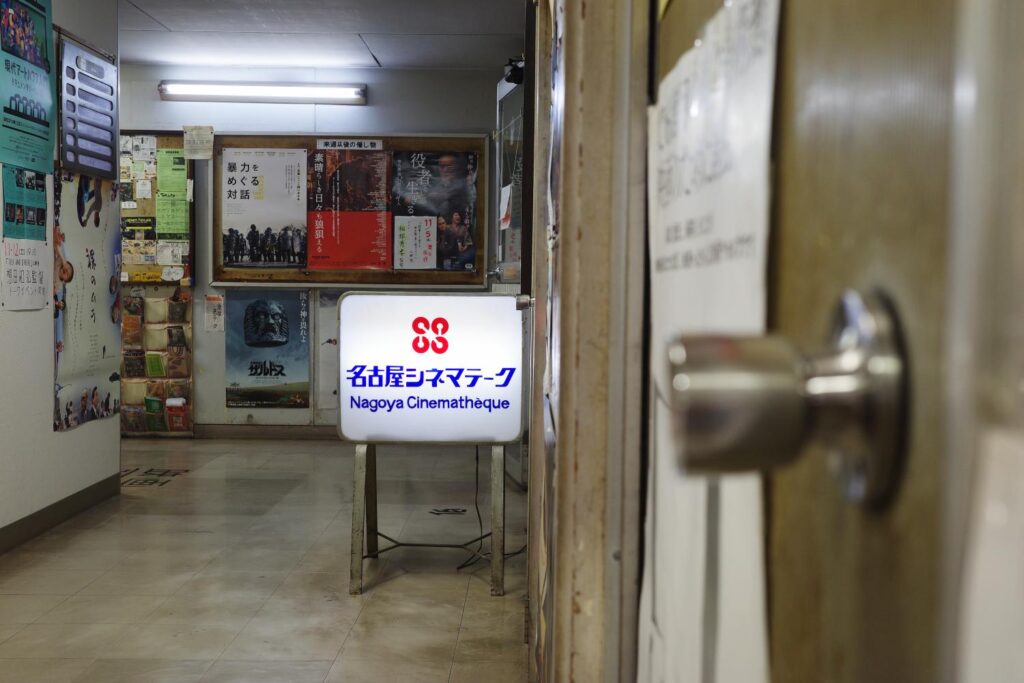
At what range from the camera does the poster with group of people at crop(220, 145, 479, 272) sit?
23.7ft

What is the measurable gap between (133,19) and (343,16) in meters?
1.43

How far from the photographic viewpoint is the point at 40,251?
4.39 m

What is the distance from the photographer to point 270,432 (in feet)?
24.1

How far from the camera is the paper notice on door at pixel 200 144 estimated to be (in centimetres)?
720

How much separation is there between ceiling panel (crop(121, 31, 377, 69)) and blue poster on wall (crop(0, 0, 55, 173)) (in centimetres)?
214

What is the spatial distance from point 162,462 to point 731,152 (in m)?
6.30

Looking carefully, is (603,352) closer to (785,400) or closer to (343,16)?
(785,400)

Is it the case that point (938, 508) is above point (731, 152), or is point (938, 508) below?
below

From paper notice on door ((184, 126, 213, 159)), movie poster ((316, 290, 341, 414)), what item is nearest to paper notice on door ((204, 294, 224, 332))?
movie poster ((316, 290, 341, 414))

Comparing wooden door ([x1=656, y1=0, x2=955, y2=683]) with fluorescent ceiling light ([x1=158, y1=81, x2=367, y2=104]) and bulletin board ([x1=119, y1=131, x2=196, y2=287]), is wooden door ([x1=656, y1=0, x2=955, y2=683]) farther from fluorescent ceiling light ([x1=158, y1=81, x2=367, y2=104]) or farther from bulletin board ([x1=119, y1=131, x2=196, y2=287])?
bulletin board ([x1=119, y1=131, x2=196, y2=287])

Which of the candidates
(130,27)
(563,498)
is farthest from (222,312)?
(563,498)

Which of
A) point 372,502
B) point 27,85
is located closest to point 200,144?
point 27,85

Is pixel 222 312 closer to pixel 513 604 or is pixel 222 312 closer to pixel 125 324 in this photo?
pixel 125 324

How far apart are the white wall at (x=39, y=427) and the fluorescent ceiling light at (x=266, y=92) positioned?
211cm
